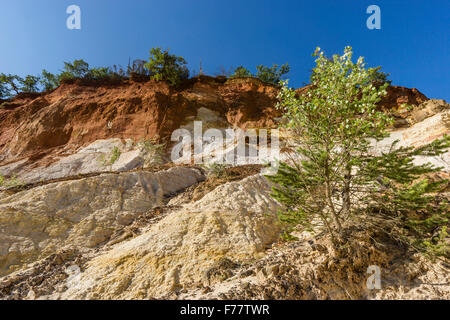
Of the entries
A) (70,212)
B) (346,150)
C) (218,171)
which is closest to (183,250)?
(346,150)

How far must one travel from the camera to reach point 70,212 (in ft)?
22.5

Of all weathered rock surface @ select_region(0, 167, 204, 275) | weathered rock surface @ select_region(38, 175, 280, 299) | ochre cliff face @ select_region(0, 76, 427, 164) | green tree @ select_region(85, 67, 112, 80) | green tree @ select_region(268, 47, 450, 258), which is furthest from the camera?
green tree @ select_region(85, 67, 112, 80)

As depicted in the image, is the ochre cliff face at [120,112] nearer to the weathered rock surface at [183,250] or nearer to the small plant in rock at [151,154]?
the small plant in rock at [151,154]

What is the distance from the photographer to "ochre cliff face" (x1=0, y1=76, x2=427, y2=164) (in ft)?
63.8

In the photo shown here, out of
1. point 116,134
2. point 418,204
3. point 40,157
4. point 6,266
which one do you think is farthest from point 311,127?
point 40,157

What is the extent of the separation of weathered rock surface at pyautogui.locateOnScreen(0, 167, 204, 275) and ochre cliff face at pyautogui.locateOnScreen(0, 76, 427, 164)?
11.0 meters

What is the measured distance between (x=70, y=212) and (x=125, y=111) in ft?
53.8

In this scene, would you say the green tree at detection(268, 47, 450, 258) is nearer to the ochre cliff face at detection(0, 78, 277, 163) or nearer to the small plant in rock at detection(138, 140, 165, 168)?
the small plant in rock at detection(138, 140, 165, 168)

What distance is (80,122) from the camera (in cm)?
2075

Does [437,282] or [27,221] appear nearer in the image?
[437,282]

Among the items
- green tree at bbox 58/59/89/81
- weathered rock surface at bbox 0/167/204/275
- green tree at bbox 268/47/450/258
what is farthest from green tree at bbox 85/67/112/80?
green tree at bbox 268/47/450/258

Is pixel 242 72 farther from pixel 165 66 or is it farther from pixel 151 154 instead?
pixel 151 154

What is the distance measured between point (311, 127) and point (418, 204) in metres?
2.62
